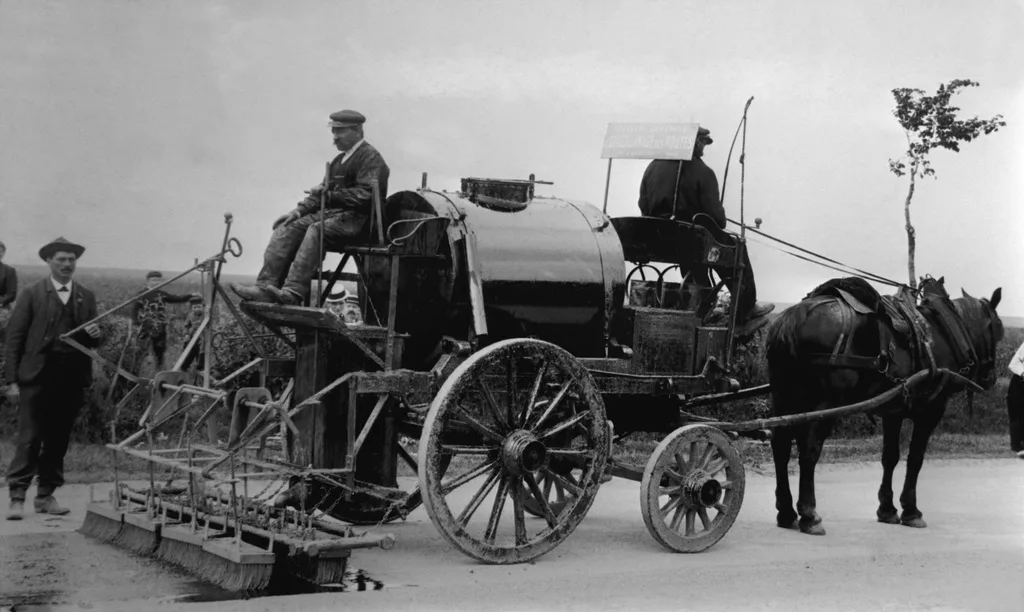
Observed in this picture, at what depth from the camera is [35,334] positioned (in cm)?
936

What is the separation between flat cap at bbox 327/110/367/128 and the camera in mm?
8656

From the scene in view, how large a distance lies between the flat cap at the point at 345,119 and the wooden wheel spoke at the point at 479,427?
2309 mm

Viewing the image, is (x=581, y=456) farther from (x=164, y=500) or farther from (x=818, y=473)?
(x=818, y=473)

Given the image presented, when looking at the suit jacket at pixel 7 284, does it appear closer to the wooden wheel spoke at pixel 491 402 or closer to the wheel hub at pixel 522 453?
the wooden wheel spoke at pixel 491 402

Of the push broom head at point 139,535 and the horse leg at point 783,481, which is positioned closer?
the push broom head at point 139,535

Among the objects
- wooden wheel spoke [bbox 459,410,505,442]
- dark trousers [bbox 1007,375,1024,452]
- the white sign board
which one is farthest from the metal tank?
dark trousers [bbox 1007,375,1024,452]

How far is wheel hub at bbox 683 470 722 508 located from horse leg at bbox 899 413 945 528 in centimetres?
263

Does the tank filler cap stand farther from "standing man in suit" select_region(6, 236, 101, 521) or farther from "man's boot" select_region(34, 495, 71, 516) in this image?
"man's boot" select_region(34, 495, 71, 516)

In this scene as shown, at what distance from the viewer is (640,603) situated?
7.23 metres

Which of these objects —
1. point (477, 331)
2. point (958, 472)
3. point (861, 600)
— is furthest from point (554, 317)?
point (958, 472)

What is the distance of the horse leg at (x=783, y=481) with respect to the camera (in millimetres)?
10305

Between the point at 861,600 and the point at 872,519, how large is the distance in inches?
143

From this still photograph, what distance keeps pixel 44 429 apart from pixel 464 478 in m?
3.66

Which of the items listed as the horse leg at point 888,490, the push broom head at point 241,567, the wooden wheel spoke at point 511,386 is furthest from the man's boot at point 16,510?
the horse leg at point 888,490
